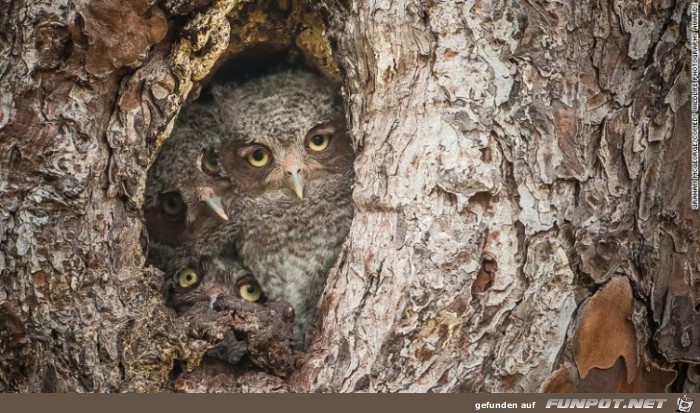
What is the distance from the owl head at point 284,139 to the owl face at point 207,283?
32 cm

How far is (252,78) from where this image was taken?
12.1ft

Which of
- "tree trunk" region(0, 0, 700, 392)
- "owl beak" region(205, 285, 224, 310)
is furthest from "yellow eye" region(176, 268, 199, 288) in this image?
"tree trunk" region(0, 0, 700, 392)

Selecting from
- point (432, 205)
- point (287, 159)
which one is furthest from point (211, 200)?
point (432, 205)

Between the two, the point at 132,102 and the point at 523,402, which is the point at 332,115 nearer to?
the point at 132,102

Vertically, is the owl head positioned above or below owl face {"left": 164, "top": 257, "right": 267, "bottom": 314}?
above

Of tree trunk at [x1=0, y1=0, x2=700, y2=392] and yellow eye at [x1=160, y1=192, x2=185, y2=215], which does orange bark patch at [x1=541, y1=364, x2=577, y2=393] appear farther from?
yellow eye at [x1=160, y1=192, x2=185, y2=215]

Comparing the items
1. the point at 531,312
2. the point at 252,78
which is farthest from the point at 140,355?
the point at 252,78

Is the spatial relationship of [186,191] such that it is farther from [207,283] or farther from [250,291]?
[250,291]

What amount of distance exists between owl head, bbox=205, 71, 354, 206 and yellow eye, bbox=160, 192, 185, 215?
23cm

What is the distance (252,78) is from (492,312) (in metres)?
1.69

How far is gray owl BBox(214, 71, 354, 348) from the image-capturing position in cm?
340

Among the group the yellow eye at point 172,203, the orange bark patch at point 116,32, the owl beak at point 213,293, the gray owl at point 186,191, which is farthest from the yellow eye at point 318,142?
the orange bark patch at point 116,32

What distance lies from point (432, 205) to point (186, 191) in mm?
1238

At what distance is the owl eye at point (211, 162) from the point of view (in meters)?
3.44
